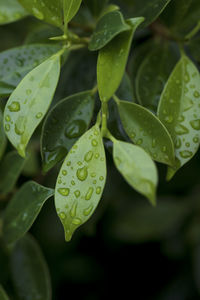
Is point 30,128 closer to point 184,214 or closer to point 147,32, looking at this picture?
point 147,32

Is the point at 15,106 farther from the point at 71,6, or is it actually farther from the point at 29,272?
the point at 29,272

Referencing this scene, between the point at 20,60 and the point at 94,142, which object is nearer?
the point at 94,142

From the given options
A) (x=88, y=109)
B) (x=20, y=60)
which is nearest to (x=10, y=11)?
(x=20, y=60)

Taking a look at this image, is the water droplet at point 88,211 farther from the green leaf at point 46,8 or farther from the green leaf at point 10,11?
the green leaf at point 10,11

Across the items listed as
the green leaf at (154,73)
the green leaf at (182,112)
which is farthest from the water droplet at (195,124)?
the green leaf at (154,73)

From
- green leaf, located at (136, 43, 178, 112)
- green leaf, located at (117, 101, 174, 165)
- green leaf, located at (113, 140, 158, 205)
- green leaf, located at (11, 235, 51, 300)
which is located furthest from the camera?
green leaf, located at (11, 235, 51, 300)

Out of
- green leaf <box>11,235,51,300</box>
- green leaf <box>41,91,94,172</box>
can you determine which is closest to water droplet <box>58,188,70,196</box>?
green leaf <box>41,91,94,172</box>

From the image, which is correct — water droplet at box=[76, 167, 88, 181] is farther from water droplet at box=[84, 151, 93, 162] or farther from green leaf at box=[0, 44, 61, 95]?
green leaf at box=[0, 44, 61, 95]
